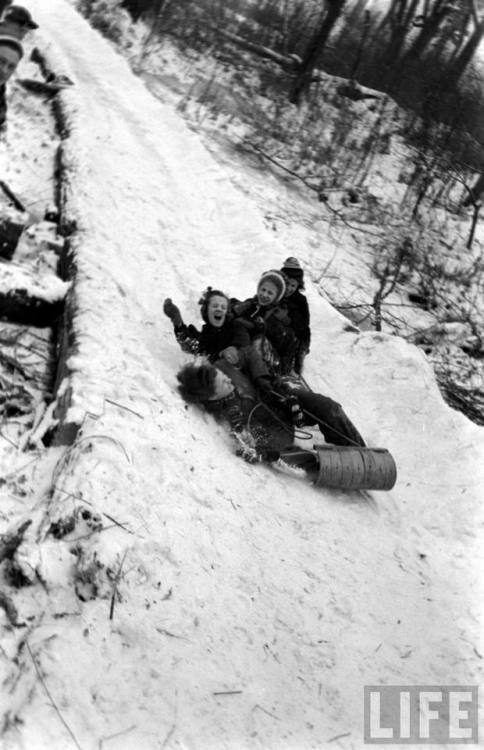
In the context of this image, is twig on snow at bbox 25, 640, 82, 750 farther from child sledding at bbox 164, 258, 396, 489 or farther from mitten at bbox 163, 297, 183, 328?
mitten at bbox 163, 297, 183, 328

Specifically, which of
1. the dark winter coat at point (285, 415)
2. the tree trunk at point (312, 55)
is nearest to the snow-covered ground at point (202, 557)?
the dark winter coat at point (285, 415)

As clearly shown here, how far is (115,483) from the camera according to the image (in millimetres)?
2930

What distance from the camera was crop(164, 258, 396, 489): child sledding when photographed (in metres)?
4.13

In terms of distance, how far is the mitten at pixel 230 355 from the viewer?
4.53 m

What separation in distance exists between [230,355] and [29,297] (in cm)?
146

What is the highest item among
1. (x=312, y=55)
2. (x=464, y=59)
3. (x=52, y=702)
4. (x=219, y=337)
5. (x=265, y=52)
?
(x=464, y=59)

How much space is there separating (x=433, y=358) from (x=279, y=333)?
2973 mm

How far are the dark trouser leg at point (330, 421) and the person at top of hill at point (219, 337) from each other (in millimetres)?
371

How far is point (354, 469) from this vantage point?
13.6ft

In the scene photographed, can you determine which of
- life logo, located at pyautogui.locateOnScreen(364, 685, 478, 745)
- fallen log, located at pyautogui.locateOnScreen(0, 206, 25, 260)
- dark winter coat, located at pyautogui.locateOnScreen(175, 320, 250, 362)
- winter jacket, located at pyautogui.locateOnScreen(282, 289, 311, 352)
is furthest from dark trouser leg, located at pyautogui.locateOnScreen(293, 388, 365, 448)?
fallen log, located at pyautogui.locateOnScreen(0, 206, 25, 260)

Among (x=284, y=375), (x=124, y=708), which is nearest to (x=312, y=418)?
(x=284, y=375)

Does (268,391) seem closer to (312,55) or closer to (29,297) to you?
(29,297)

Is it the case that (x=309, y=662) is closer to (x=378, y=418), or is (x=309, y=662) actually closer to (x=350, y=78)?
(x=378, y=418)

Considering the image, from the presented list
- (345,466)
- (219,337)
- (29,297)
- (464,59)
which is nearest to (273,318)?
(219,337)
